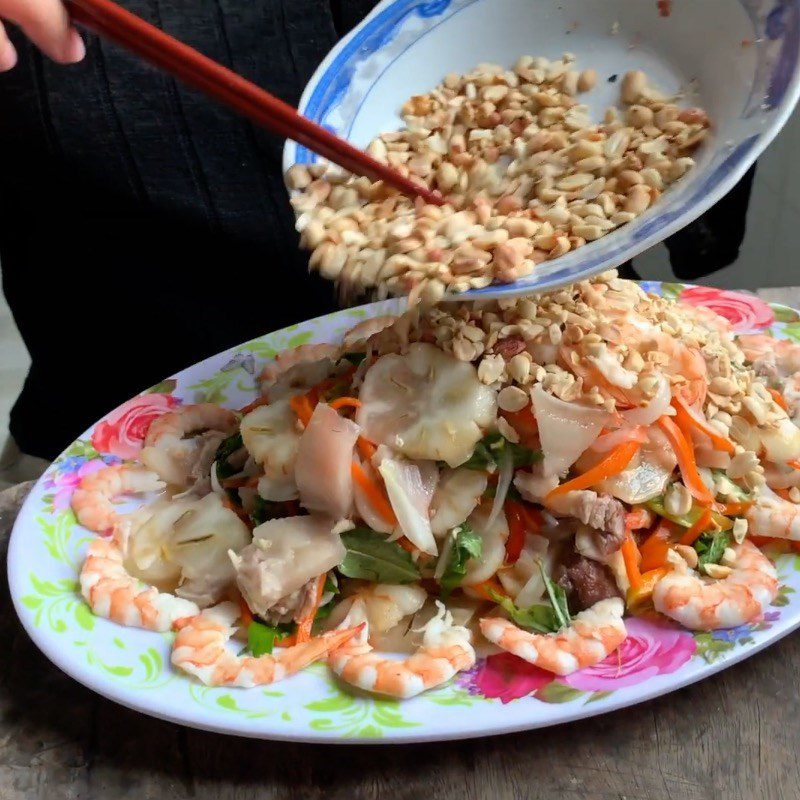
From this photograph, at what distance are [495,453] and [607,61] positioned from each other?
1.98ft

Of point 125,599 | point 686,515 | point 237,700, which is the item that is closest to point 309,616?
point 237,700

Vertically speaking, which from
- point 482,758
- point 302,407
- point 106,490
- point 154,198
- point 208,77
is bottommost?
point 482,758

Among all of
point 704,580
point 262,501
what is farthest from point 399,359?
point 704,580

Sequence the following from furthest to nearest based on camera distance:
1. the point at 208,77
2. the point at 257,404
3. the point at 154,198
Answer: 1. the point at 154,198
2. the point at 257,404
3. the point at 208,77

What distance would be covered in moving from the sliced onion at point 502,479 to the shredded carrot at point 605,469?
0.07m

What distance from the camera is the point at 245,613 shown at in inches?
52.0

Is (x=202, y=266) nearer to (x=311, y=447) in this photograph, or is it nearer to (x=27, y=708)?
(x=311, y=447)

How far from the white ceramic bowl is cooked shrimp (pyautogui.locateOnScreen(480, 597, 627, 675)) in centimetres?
48

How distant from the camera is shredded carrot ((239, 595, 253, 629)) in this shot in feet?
4.30

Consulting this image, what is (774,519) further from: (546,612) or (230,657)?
(230,657)

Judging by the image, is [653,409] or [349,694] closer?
[349,694]

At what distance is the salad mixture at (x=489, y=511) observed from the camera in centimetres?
123

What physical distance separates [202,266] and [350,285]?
107cm

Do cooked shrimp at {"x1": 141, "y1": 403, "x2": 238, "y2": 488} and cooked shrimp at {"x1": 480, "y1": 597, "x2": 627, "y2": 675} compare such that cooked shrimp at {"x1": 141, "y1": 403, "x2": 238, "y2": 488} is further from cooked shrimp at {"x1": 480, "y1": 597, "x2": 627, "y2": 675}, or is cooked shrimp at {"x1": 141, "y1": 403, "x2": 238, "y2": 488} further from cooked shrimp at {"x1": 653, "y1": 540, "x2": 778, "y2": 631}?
cooked shrimp at {"x1": 653, "y1": 540, "x2": 778, "y2": 631}
